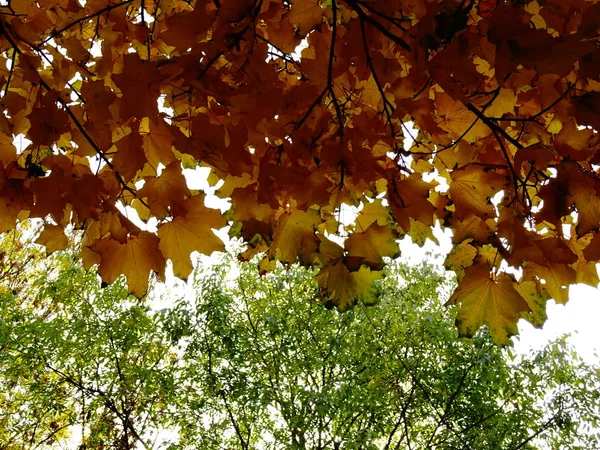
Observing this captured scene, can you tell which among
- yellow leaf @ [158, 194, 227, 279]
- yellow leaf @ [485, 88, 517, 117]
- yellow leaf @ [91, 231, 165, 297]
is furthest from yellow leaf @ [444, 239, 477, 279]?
yellow leaf @ [91, 231, 165, 297]

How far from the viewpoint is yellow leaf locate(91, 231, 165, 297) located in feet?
2.54

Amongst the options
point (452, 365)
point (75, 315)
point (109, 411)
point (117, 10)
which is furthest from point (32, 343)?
point (117, 10)

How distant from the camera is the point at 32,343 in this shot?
15.4 feet

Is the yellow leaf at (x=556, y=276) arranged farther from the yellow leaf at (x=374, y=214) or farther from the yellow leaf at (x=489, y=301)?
the yellow leaf at (x=374, y=214)

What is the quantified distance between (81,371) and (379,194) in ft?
17.0

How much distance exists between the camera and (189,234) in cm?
83

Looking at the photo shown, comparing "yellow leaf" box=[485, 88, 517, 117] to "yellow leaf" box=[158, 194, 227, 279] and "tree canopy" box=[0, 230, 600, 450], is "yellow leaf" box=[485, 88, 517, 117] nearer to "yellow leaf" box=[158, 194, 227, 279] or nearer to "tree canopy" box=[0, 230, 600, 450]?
"yellow leaf" box=[158, 194, 227, 279]

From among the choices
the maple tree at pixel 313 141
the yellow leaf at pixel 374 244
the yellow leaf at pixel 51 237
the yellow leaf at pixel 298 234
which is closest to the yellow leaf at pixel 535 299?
the maple tree at pixel 313 141

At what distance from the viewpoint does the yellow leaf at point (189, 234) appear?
819 millimetres

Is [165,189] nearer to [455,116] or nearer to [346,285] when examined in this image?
[346,285]

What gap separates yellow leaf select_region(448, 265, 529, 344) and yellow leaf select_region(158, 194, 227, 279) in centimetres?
46

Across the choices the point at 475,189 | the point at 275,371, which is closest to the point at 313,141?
the point at 475,189

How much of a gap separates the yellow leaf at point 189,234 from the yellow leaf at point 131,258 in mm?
42

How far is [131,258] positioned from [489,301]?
0.66 m
